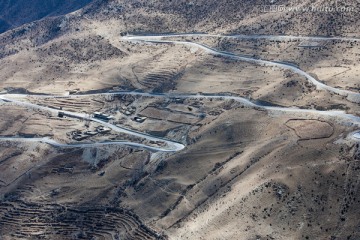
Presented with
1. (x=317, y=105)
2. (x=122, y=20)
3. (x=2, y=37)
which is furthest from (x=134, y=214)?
(x=2, y=37)

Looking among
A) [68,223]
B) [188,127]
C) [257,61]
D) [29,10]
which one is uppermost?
[29,10]

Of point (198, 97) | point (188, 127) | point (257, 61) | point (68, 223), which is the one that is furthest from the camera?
point (257, 61)

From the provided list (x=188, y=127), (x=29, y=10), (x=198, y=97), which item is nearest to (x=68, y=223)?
(x=188, y=127)

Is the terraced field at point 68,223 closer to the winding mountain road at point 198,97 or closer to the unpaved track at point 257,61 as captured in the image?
the winding mountain road at point 198,97

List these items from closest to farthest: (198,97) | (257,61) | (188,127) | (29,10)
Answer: (188,127) → (198,97) → (257,61) → (29,10)

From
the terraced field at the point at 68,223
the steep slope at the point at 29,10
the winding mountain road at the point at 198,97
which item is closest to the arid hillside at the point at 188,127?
the terraced field at the point at 68,223

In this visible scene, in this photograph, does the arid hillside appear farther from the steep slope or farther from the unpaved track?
the steep slope

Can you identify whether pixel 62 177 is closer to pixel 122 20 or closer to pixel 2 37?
pixel 122 20

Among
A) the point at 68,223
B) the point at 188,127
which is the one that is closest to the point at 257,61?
the point at 188,127

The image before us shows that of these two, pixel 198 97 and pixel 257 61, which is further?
pixel 257 61

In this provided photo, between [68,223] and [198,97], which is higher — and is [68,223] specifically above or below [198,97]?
below

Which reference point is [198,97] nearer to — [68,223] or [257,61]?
[257,61]
